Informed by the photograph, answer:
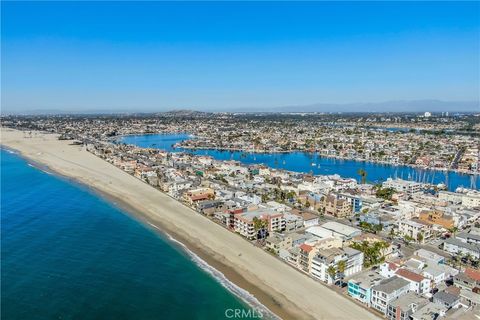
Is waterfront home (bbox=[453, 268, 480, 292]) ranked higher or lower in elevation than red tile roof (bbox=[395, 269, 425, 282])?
lower

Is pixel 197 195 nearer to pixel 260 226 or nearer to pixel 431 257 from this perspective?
pixel 260 226

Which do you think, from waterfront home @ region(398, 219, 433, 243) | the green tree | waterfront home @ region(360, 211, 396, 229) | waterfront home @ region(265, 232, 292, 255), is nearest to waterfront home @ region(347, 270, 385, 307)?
waterfront home @ region(265, 232, 292, 255)

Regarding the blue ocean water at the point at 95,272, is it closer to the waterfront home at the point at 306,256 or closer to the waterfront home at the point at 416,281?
the waterfront home at the point at 306,256

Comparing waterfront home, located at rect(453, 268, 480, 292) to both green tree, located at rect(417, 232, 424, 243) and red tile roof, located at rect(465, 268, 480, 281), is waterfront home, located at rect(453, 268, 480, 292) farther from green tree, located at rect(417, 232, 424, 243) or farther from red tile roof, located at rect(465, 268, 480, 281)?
green tree, located at rect(417, 232, 424, 243)

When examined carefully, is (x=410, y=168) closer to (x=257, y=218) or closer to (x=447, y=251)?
(x=447, y=251)

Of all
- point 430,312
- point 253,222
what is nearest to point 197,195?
point 253,222

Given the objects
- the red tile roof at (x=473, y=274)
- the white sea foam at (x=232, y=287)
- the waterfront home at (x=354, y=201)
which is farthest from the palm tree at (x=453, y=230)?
the white sea foam at (x=232, y=287)
